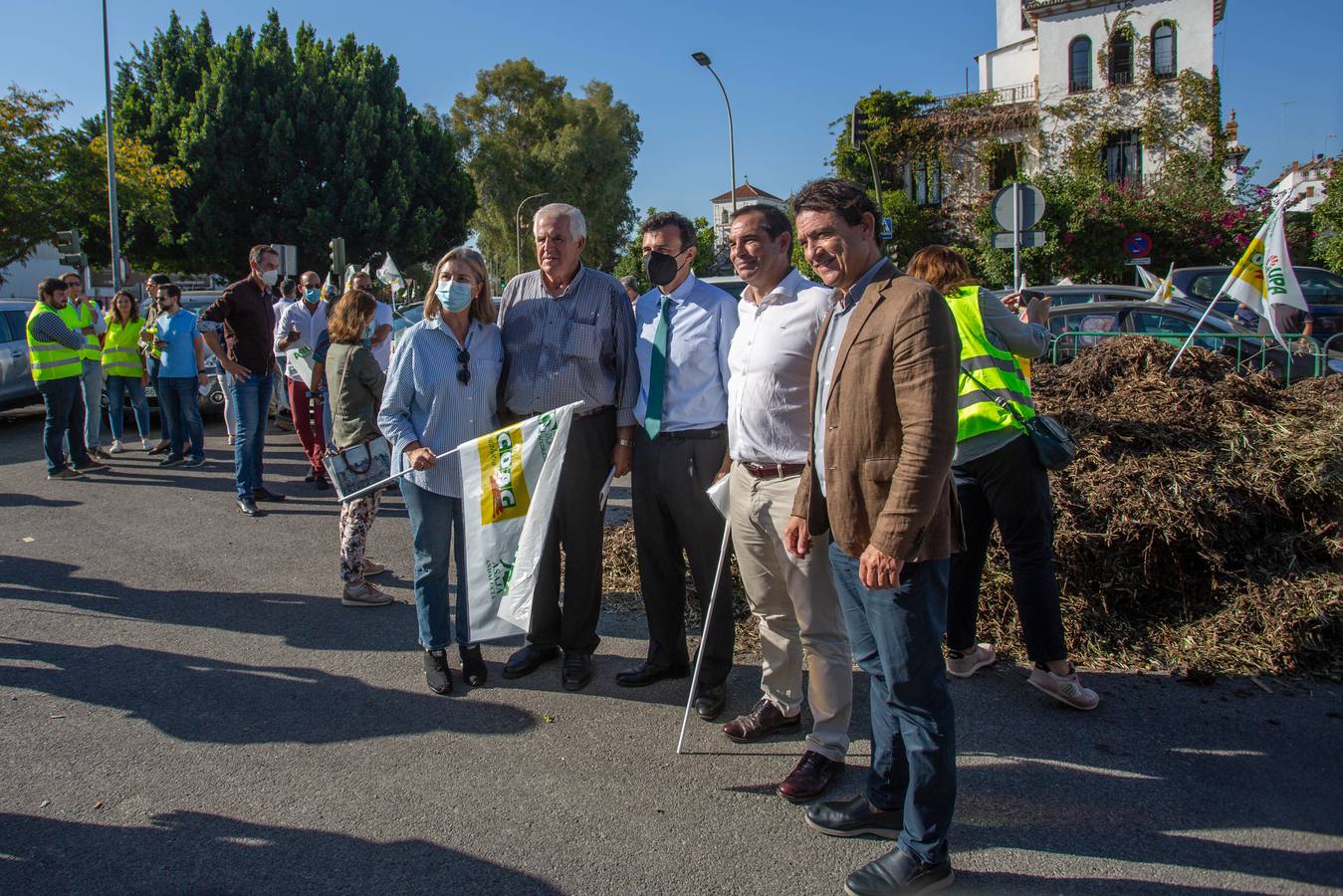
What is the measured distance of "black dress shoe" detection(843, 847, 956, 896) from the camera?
9.05 feet

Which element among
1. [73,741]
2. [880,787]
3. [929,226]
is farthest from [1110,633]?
[929,226]

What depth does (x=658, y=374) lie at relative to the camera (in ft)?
13.5

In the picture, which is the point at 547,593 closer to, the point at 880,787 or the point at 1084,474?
the point at 880,787

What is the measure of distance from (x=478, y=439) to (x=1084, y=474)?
316 centimetres

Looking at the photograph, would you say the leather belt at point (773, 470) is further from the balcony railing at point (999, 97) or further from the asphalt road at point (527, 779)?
the balcony railing at point (999, 97)

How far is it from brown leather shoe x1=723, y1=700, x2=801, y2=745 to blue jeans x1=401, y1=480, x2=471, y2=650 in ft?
4.21

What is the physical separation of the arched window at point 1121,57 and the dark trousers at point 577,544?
1511 inches

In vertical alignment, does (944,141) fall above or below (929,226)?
above

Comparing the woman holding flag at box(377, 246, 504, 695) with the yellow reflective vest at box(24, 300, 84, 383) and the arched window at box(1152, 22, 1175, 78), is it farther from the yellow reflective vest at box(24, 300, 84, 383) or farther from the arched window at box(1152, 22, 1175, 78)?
the arched window at box(1152, 22, 1175, 78)

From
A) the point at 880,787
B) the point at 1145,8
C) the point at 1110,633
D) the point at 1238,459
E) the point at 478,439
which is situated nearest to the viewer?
the point at 880,787

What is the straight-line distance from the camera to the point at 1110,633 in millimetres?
4664

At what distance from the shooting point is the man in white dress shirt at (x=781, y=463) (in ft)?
11.4

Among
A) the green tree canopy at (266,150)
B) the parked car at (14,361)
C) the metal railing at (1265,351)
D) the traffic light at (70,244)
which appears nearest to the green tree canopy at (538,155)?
the green tree canopy at (266,150)

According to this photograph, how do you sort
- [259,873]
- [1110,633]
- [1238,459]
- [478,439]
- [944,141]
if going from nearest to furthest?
[259,873]
[478,439]
[1110,633]
[1238,459]
[944,141]
